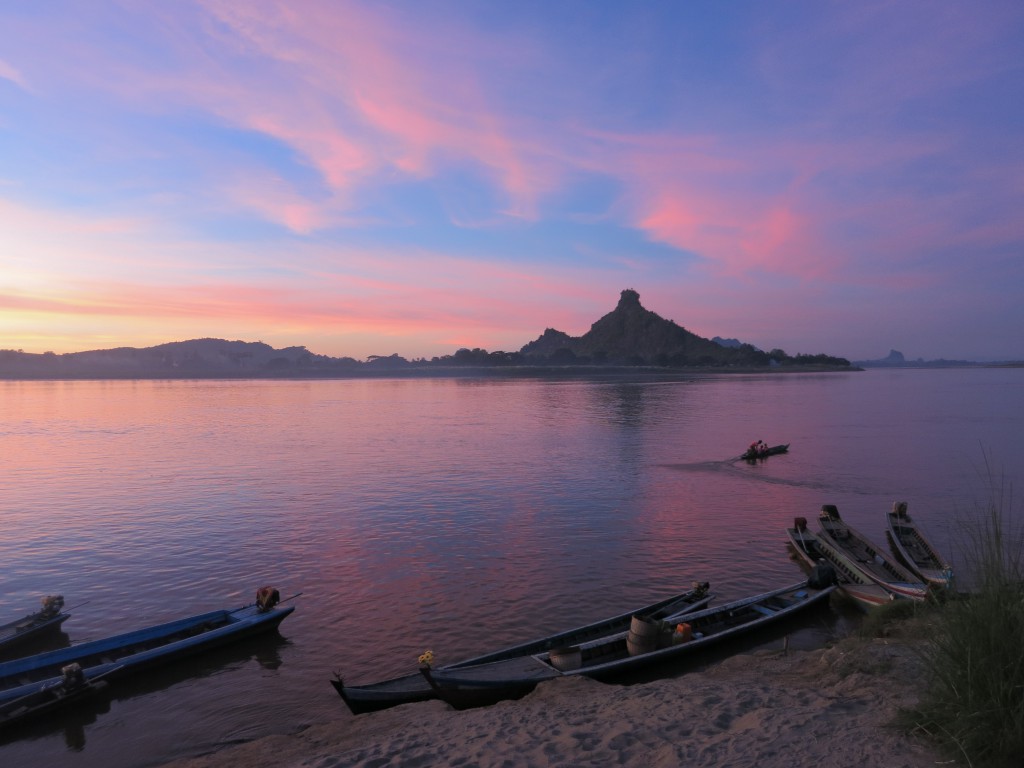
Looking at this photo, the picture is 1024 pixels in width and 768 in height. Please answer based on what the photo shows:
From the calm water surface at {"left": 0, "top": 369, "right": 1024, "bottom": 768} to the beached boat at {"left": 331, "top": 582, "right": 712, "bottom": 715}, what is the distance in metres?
0.69

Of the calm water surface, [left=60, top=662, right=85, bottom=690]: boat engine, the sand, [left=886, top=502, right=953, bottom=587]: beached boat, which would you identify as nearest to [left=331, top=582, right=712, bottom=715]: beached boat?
the sand

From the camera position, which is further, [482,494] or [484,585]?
[482,494]

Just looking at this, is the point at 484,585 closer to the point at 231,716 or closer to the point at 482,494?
the point at 231,716

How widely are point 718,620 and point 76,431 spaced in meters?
80.3

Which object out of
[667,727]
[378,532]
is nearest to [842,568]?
[667,727]

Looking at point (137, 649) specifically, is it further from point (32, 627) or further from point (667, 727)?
point (667, 727)

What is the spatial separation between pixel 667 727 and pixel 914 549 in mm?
19725

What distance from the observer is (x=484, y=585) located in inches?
915

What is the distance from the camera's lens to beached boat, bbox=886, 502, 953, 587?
2216 cm

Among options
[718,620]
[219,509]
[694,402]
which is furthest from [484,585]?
[694,402]

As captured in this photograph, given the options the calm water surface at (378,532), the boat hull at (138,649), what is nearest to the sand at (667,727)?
the calm water surface at (378,532)

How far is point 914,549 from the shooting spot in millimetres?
25453

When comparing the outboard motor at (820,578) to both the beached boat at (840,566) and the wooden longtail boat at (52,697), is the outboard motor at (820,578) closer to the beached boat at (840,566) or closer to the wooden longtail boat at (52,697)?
the beached boat at (840,566)

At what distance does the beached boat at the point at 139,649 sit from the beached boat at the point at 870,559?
18948 millimetres
